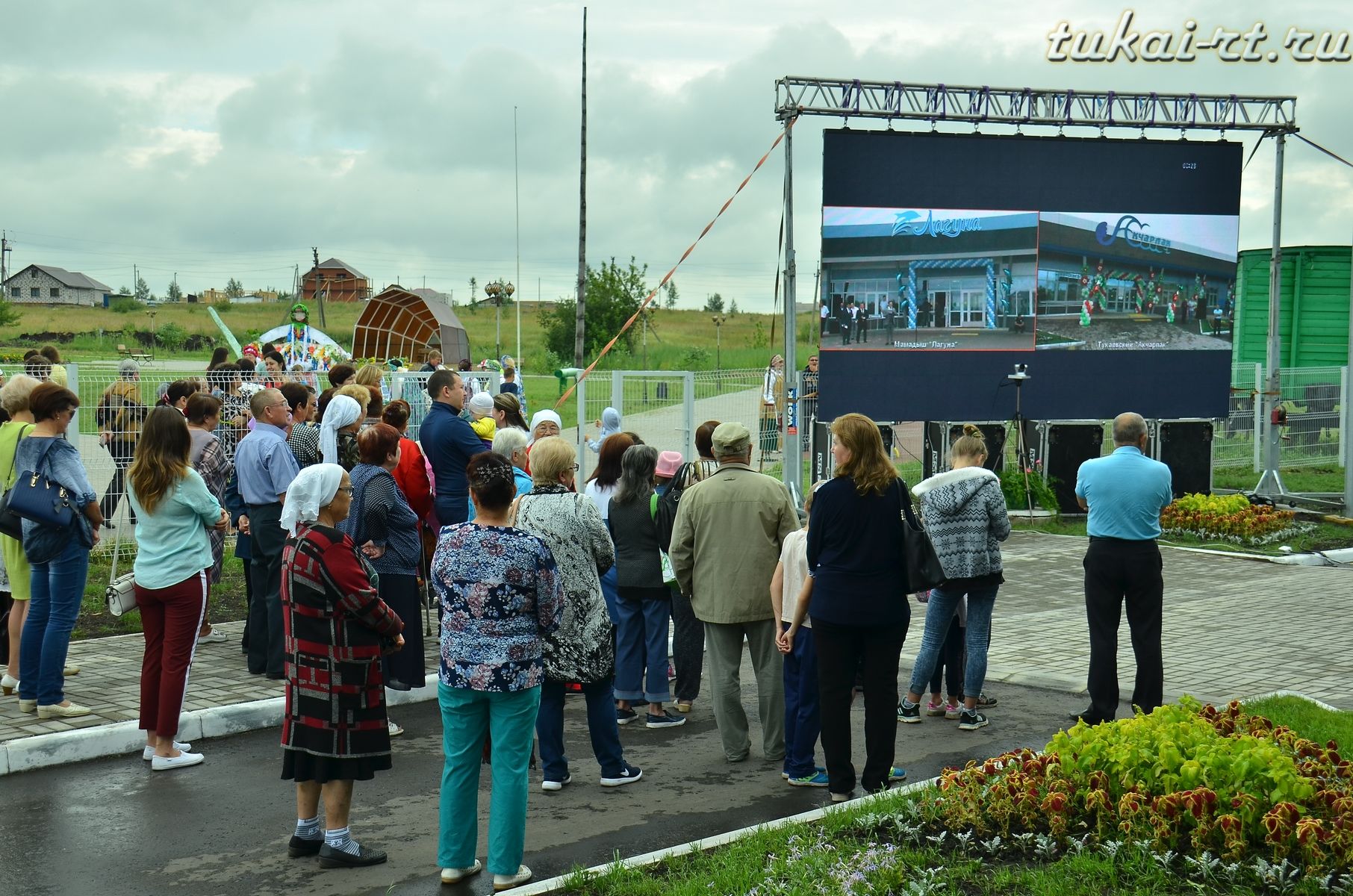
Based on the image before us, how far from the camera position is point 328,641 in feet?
17.8

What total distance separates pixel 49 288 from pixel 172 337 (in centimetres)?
6308

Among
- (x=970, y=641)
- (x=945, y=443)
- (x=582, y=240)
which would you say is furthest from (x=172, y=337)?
(x=970, y=641)

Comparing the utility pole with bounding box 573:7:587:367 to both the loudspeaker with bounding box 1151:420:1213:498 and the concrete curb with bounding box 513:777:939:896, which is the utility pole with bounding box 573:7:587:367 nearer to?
the loudspeaker with bounding box 1151:420:1213:498

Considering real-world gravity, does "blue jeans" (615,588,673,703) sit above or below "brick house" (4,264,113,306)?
below

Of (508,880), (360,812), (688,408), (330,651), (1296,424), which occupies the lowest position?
(360,812)

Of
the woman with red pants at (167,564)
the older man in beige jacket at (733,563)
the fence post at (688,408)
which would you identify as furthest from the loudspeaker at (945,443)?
the woman with red pants at (167,564)

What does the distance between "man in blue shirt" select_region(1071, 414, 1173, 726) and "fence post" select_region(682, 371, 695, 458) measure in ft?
35.5

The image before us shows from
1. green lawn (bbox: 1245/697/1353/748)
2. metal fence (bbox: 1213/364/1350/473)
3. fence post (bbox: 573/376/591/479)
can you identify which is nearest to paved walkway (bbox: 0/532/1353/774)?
green lawn (bbox: 1245/697/1353/748)

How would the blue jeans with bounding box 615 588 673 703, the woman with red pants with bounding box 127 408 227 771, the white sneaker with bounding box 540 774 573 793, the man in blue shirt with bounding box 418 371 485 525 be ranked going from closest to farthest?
the white sneaker with bounding box 540 774 573 793 < the woman with red pants with bounding box 127 408 227 771 < the blue jeans with bounding box 615 588 673 703 < the man in blue shirt with bounding box 418 371 485 525

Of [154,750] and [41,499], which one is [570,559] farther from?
[41,499]

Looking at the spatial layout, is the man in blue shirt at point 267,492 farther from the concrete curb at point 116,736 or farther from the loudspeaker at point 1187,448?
the loudspeaker at point 1187,448

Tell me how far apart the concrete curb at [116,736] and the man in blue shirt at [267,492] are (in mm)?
689

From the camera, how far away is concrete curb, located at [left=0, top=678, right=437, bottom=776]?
6953 millimetres

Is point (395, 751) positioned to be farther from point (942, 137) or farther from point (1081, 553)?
point (942, 137)
